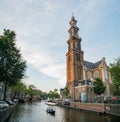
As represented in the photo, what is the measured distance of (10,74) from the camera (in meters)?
37.0

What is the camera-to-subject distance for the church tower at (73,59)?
100250 mm

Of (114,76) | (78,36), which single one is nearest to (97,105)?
(114,76)

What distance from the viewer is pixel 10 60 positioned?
35906 millimetres

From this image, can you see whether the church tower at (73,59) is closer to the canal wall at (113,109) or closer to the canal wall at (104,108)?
the canal wall at (104,108)

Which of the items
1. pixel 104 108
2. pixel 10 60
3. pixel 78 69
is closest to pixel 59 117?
pixel 104 108

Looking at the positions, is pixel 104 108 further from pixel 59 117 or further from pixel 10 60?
pixel 10 60

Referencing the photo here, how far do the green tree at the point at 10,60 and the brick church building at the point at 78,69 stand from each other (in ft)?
179

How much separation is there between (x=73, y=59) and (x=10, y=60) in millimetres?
70184

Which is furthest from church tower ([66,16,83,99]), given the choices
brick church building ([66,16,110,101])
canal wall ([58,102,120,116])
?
canal wall ([58,102,120,116])

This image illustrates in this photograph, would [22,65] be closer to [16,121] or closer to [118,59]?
[16,121]

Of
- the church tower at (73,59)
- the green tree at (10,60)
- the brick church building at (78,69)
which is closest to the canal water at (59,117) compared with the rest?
the green tree at (10,60)

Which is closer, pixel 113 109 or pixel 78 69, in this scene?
pixel 113 109

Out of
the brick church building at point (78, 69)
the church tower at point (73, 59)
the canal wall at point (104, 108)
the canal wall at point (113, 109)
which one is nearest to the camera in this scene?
the canal wall at point (113, 109)

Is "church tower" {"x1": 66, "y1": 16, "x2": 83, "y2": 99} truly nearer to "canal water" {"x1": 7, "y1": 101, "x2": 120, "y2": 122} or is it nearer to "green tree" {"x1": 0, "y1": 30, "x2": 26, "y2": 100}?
"canal water" {"x1": 7, "y1": 101, "x2": 120, "y2": 122}
